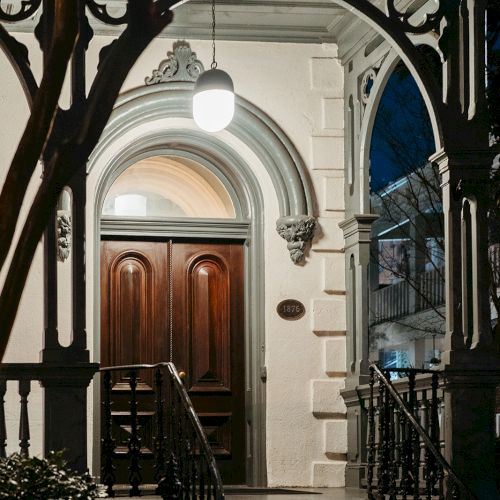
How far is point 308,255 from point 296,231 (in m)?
0.31

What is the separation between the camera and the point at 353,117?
14.1m

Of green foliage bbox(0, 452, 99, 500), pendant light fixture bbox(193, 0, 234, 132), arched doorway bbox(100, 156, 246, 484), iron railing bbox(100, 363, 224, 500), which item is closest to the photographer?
green foliage bbox(0, 452, 99, 500)

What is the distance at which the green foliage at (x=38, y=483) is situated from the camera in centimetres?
738

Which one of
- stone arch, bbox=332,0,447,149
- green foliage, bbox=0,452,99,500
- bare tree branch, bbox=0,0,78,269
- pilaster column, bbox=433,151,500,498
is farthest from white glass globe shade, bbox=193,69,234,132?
bare tree branch, bbox=0,0,78,269

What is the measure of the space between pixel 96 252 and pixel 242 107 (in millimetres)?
2107

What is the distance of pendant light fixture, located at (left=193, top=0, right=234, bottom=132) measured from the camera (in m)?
12.6

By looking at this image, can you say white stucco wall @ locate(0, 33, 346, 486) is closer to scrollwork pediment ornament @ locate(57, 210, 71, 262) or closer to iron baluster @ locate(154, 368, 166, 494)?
scrollwork pediment ornament @ locate(57, 210, 71, 262)

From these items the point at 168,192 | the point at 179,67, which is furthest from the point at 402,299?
the point at 179,67

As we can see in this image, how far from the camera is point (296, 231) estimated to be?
14.0 metres

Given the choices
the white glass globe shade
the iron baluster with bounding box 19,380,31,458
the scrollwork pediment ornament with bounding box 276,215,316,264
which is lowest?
the iron baluster with bounding box 19,380,31,458

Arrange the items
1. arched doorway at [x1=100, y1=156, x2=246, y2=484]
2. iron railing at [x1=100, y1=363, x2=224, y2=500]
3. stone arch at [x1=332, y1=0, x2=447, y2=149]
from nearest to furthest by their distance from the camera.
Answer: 1. iron railing at [x1=100, y1=363, x2=224, y2=500]
2. stone arch at [x1=332, y1=0, x2=447, y2=149]
3. arched doorway at [x1=100, y1=156, x2=246, y2=484]

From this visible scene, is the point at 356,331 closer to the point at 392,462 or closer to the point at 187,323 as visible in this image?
the point at 187,323

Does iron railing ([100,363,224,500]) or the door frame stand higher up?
the door frame

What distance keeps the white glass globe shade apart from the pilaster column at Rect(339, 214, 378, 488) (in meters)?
1.91
